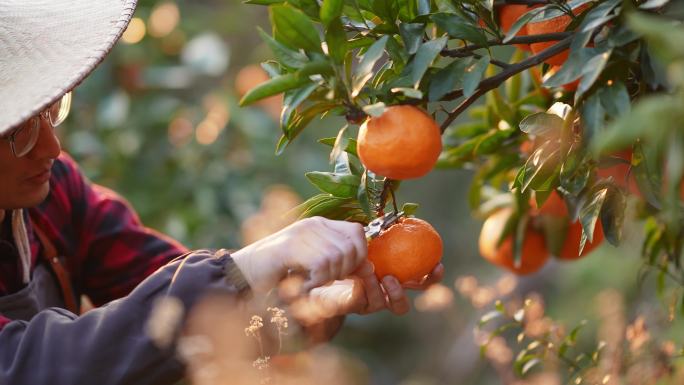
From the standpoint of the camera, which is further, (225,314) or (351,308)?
(351,308)

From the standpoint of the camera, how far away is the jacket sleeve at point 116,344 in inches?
41.9

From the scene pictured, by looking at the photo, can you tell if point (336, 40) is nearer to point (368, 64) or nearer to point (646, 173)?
point (368, 64)

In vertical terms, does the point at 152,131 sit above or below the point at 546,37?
below

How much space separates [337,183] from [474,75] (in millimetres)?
206

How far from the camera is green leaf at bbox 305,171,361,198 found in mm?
1050

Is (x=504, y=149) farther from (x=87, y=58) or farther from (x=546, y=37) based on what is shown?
(x=87, y=58)

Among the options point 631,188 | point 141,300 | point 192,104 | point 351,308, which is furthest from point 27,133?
point 192,104

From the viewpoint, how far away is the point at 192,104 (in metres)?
3.09

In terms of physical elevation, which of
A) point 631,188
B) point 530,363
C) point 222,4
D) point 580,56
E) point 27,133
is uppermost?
point 580,56

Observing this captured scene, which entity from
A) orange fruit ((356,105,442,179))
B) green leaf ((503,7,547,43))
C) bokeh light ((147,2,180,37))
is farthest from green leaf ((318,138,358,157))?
bokeh light ((147,2,180,37))

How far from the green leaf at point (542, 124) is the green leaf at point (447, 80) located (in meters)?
0.08

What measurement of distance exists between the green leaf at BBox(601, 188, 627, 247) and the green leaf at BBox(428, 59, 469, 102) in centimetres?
22

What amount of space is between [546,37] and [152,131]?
204cm

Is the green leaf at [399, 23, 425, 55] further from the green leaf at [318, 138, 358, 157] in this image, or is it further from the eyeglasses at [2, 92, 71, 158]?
the eyeglasses at [2, 92, 71, 158]
